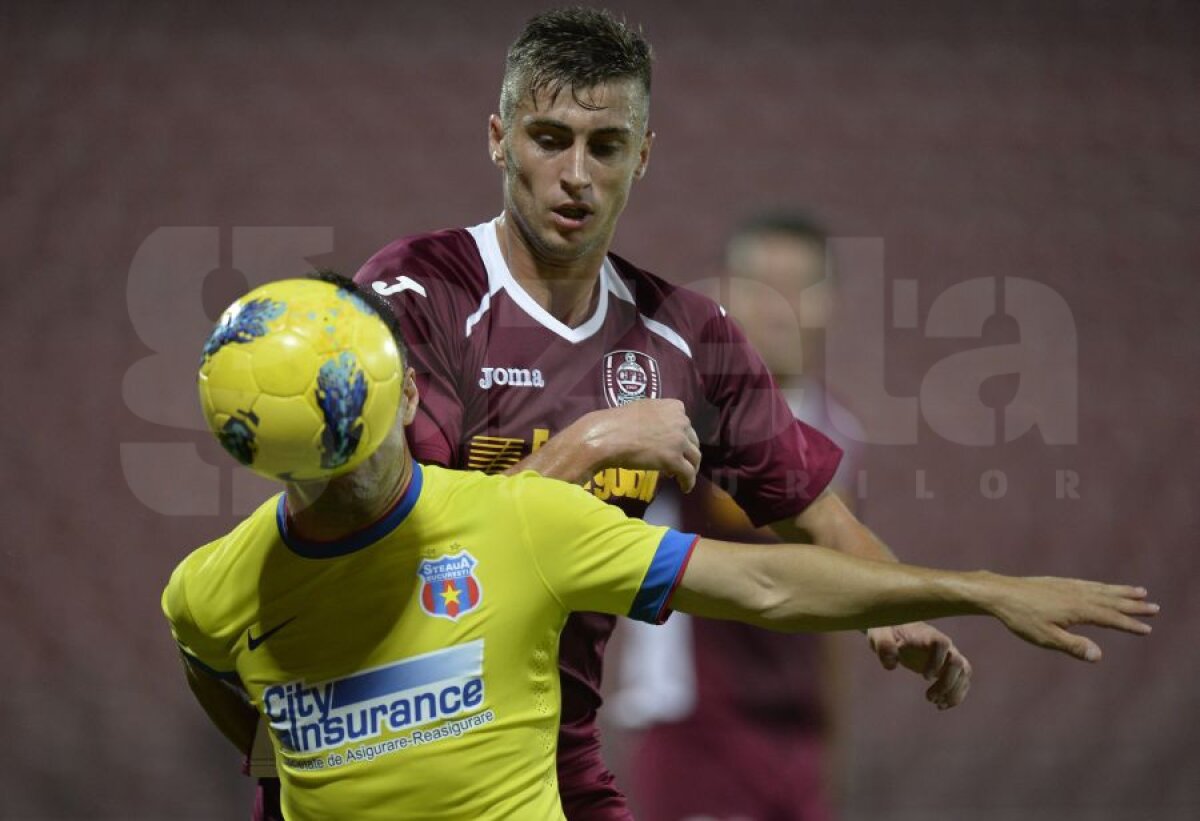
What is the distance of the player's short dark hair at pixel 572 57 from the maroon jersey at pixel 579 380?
0.24 m

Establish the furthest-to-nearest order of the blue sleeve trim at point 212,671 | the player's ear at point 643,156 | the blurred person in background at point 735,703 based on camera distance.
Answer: the blurred person in background at point 735,703 < the player's ear at point 643,156 < the blue sleeve trim at point 212,671

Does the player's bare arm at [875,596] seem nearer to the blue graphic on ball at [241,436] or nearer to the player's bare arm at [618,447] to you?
the player's bare arm at [618,447]

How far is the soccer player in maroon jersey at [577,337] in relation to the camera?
1.85m

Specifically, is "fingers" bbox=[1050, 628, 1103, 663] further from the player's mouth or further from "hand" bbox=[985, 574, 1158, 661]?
the player's mouth

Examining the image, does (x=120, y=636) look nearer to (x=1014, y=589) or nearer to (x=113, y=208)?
(x=113, y=208)

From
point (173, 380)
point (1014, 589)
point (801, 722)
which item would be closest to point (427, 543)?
point (1014, 589)

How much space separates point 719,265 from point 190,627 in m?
2.92

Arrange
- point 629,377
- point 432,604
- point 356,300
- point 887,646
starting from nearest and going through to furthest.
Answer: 1. point 356,300
2. point 432,604
3. point 887,646
4. point 629,377

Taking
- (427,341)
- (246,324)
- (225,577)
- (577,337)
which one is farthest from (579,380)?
(246,324)

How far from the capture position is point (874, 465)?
4.29m

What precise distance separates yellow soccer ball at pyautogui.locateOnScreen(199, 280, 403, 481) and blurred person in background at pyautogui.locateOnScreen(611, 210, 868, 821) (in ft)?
5.63

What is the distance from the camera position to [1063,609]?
4.21 ft

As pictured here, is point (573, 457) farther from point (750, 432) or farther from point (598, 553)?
point (750, 432)

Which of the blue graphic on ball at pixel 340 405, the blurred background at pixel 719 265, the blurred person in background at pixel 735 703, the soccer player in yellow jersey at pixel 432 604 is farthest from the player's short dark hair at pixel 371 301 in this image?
the blurred background at pixel 719 265
